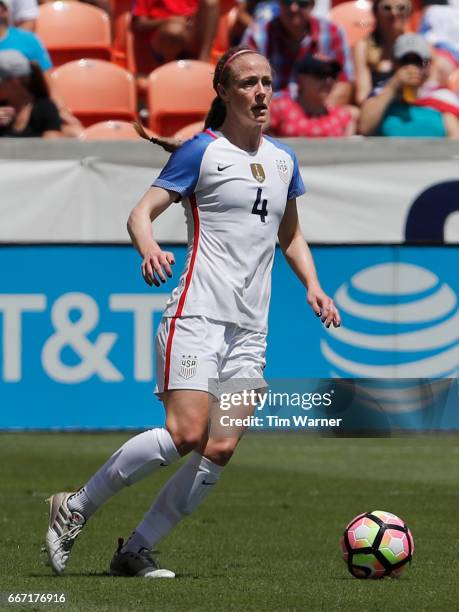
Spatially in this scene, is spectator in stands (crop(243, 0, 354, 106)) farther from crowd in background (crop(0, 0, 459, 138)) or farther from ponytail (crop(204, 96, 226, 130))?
ponytail (crop(204, 96, 226, 130))

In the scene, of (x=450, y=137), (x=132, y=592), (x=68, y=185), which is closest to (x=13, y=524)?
(x=132, y=592)

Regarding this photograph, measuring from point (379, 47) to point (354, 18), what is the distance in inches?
70.4

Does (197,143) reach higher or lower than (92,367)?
higher

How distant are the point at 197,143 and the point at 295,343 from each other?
189 inches

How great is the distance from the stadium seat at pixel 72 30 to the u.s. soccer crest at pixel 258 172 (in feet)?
28.7

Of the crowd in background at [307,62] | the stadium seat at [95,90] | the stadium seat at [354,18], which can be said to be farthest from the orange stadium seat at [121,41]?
the stadium seat at [354,18]

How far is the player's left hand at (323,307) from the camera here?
574 cm

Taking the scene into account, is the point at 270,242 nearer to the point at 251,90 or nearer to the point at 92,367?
the point at 251,90

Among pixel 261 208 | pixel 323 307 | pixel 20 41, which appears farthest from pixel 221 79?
pixel 20 41

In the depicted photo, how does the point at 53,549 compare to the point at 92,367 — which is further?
the point at 92,367

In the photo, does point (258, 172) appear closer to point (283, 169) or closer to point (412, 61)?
point (283, 169)

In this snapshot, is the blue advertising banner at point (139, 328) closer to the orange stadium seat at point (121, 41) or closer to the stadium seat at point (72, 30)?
the stadium seat at point (72, 30)

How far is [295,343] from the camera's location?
10383 mm

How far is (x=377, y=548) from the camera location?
5.71 m
